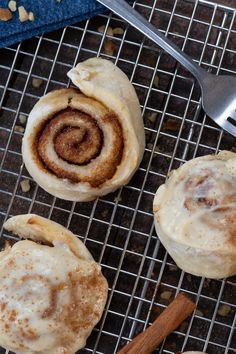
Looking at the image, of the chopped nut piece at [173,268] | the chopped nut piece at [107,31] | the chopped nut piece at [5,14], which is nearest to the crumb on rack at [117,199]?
the chopped nut piece at [173,268]

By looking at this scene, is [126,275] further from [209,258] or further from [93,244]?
[209,258]

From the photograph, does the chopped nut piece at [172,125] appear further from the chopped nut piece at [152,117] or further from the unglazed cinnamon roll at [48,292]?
the unglazed cinnamon roll at [48,292]

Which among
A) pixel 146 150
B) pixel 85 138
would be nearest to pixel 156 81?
pixel 146 150

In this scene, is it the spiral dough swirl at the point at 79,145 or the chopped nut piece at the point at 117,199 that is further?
the chopped nut piece at the point at 117,199

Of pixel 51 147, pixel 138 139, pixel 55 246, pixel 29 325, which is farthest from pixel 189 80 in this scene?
pixel 29 325

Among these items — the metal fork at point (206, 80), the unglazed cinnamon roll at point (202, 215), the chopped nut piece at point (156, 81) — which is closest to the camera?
the unglazed cinnamon roll at point (202, 215)

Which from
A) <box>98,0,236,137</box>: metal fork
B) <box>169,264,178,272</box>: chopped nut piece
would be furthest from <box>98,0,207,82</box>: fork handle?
<box>169,264,178,272</box>: chopped nut piece
